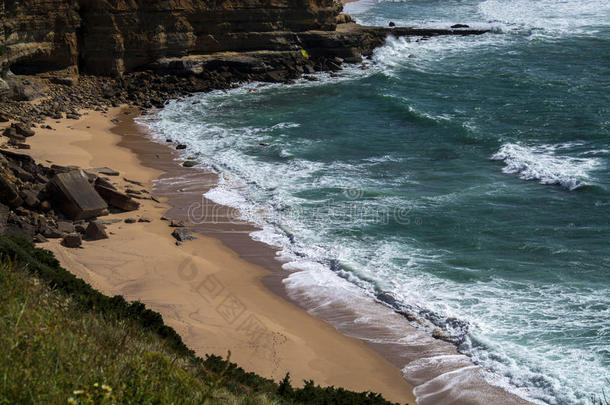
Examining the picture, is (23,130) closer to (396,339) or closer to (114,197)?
(114,197)

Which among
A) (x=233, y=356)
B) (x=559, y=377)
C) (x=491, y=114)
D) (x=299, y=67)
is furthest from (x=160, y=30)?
(x=559, y=377)

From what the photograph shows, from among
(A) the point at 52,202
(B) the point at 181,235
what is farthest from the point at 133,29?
(B) the point at 181,235

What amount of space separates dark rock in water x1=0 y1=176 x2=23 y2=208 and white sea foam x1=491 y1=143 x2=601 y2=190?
1575 cm

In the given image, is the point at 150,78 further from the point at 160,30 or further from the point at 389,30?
the point at 389,30

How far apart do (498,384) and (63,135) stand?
20.4 meters

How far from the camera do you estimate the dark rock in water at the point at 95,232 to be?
→ 58.1ft

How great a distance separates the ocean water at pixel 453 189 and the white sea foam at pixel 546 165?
91 mm

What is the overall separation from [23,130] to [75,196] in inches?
335

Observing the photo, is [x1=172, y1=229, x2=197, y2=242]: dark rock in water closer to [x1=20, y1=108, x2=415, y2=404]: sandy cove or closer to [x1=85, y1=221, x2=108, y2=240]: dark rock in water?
[x1=20, y1=108, x2=415, y2=404]: sandy cove

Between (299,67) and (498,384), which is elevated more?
(299,67)

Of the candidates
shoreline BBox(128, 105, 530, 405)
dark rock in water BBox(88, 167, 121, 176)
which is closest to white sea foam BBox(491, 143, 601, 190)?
shoreline BBox(128, 105, 530, 405)

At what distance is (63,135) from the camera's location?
27.4 metres

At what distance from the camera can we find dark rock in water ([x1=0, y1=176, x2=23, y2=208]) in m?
17.4

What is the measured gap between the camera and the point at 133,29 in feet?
115
